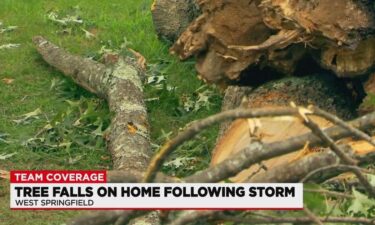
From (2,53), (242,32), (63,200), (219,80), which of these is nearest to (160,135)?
(219,80)

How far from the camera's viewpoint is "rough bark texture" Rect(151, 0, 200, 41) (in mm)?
7172

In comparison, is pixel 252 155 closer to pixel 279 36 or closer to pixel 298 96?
pixel 279 36

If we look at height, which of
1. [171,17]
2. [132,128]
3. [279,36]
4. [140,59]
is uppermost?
[171,17]

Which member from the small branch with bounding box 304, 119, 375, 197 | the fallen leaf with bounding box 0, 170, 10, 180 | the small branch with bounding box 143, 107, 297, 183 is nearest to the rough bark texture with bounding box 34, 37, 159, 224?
the fallen leaf with bounding box 0, 170, 10, 180

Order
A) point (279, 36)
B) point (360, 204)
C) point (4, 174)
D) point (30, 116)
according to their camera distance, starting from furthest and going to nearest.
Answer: point (30, 116) → point (4, 174) → point (279, 36) → point (360, 204)

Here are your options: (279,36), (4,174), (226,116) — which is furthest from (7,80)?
(226,116)

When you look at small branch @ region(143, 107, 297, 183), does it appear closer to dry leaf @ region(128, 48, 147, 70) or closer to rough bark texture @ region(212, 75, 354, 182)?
rough bark texture @ region(212, 75, 354, 182)

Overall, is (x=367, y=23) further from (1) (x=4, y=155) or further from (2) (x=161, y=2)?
(2) (x=161, y=2)

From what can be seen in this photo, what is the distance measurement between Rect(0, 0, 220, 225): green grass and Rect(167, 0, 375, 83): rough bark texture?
0.75 m

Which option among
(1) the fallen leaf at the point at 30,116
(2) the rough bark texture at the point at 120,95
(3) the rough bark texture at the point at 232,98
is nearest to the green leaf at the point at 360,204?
(2) the rough bark texture at the point at 120,95

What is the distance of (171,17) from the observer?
7289 millimetres

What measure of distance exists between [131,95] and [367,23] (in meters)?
2.17

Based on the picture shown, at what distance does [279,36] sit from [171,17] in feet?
9.06

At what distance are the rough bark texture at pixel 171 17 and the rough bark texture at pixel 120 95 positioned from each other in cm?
77
